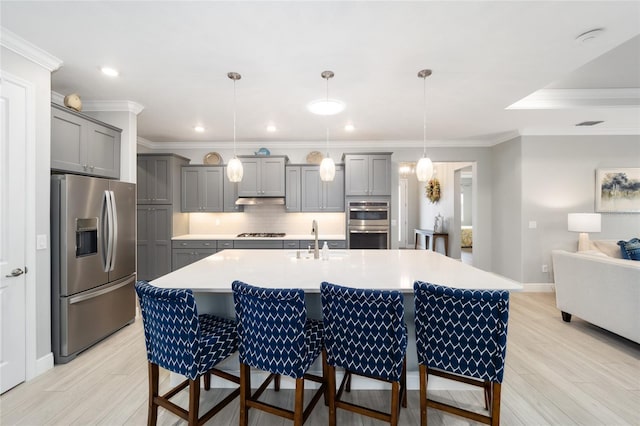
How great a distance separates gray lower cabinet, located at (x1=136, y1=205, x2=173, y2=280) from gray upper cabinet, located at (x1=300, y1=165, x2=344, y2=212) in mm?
2382

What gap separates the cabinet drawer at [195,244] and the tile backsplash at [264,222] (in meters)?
0.66

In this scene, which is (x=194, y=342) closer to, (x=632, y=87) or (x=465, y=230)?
(x=632, y=87)

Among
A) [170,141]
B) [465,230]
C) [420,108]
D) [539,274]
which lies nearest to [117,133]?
[170,141]

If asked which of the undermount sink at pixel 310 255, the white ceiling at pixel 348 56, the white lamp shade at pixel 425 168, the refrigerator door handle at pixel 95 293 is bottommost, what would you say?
the refrigerator door handle at pixel 95 293

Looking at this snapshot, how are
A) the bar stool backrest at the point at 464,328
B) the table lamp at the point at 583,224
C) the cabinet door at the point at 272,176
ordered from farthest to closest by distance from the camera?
the cabinet door at the point at 272,176, the table lamp at the point at 583,224, the bar stool backrest at the point at 464,328

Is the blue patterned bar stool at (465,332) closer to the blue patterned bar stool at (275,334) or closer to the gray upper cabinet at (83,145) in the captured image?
the blue patterned bar stool at (275,334)

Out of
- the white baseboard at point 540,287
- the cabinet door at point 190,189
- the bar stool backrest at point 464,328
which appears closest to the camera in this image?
the bar stool backrest at point 464,328

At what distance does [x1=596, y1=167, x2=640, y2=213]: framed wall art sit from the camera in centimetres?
464

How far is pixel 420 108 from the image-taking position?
3.71m

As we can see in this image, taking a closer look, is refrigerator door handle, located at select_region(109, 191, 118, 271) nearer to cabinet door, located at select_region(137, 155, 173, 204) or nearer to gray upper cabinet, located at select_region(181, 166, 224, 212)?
cabinet door, located at select_region(137, 155, 173, 204)

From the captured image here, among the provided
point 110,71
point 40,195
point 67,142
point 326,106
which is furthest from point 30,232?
point 326,106

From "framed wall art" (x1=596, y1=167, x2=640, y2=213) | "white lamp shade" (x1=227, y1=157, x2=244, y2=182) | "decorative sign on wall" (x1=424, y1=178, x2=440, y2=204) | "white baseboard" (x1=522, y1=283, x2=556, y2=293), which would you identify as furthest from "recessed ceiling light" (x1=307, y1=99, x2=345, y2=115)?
"decorative sign on wall" (x1=424, y1=178, x2=440, y2=204)

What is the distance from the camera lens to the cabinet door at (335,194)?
5.16 metres

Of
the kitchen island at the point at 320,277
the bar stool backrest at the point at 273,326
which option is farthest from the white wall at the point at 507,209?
the bar stool backrest at the point at 273,326
